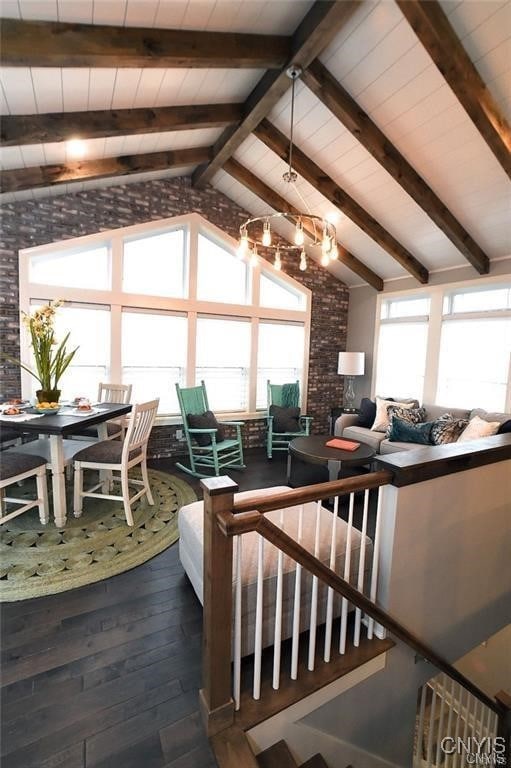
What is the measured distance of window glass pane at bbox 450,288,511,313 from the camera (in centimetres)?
419

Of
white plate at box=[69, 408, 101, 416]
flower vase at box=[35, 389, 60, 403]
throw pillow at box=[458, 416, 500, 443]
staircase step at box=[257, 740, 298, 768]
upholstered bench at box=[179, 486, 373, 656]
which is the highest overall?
flower vase at box=[35, 389, 60, 403]

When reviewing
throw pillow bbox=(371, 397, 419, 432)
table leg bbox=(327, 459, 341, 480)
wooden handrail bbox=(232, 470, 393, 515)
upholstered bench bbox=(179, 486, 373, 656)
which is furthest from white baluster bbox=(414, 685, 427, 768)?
throw pillow bbox=(371, 397, 419, 432)

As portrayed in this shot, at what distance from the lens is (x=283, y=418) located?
5078mm

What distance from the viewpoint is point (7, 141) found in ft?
8.36

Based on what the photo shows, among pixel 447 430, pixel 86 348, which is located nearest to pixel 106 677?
pixel 86 348

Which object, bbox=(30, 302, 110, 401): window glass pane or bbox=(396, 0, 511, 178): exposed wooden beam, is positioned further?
bbox=(30, 302, 110, 401): window glass pane

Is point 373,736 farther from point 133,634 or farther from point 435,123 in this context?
point 435,123

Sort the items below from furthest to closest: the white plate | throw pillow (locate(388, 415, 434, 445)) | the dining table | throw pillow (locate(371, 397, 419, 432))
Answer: throw pillow (locate(371, 397, 419, 432)) → throw pillow (locate(388, 415, 434, 445)) → the white plate → the dining table

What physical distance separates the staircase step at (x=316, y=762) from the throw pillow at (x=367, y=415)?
149 inches

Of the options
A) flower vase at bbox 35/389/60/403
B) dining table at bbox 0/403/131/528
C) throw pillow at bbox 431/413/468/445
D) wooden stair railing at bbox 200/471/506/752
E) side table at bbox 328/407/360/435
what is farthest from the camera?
side table at bbox 328/407/360/435

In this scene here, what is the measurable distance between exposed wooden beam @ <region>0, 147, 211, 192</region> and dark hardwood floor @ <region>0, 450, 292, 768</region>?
3.50 meters

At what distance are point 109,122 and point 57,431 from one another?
2525 mm

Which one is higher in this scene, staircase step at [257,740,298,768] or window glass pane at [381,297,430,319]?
window glass pane at [381,297,430,319]

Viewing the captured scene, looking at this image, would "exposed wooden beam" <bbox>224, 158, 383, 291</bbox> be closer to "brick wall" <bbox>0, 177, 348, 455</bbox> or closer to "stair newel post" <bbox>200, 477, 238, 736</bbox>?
"brick wall" <bbox>0, 177, 348, 455</bbox>
